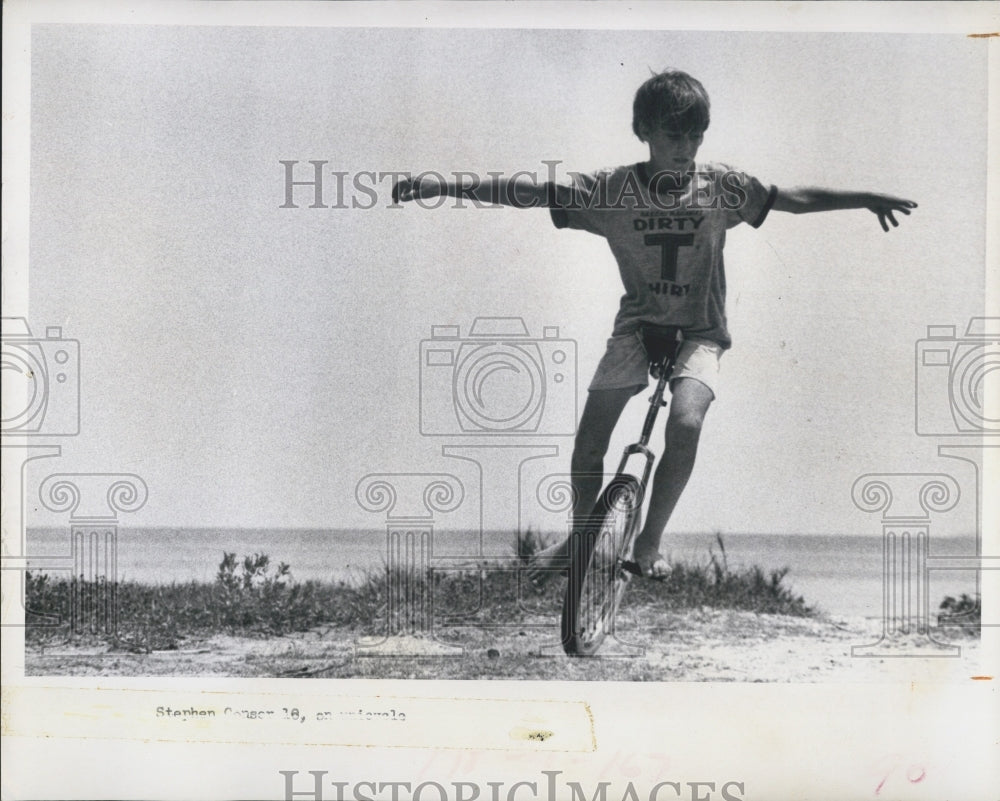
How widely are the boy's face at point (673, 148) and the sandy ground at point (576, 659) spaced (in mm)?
1382

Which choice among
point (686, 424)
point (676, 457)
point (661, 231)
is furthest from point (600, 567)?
point (661, 231)

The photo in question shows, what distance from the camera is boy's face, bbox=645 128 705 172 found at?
3.43 metres

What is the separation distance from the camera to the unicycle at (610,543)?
3.38 m

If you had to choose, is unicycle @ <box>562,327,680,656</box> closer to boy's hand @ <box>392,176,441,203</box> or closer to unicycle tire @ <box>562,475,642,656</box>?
unicycle tire @ <box>562,475,642,656</box>

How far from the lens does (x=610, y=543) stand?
11.2ft

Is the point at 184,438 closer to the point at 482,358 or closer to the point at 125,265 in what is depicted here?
the point at 125,265

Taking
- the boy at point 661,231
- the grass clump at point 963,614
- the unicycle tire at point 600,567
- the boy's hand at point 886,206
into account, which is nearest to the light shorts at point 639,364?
the boy at point 661,231

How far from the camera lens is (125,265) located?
3.45 metres

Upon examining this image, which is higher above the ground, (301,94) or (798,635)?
(301,94)

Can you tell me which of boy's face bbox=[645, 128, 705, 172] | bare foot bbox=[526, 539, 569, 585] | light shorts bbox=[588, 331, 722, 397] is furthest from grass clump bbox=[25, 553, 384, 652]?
boy's face bbox=[645, 128, 705, 172]

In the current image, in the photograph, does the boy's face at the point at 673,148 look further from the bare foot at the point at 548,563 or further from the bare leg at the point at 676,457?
the bare foot at the point at 548,563

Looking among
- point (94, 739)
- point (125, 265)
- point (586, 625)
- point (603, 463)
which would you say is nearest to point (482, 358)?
point (603, 463)

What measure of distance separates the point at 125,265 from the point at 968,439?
2.68 meters

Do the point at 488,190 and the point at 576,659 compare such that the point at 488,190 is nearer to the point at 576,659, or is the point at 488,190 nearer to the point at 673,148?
the point at 673,148
